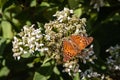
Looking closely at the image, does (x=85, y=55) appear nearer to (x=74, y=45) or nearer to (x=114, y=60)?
(x=74, y=45)

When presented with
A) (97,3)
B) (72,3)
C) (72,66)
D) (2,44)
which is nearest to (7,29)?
(2,44)

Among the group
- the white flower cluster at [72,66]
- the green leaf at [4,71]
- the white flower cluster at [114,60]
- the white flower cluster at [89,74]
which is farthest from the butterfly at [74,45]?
the green leaf at [4,71]

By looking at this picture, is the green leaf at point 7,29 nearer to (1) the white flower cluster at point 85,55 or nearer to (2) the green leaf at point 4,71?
(2) the green leaf at point 4,71

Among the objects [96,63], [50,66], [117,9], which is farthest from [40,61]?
[117,9]

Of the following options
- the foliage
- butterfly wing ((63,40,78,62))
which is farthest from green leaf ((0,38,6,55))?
butterfly wing ((63,40,78,62))

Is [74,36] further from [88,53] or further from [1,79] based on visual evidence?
[1,79]

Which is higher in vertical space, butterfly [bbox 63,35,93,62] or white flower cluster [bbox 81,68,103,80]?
butterfly [bbox 63,35,93,62]

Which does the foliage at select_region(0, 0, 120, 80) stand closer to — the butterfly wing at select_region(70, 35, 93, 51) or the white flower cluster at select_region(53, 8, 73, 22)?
the white flower cluster at select_region(53, 8, 73, 22)
